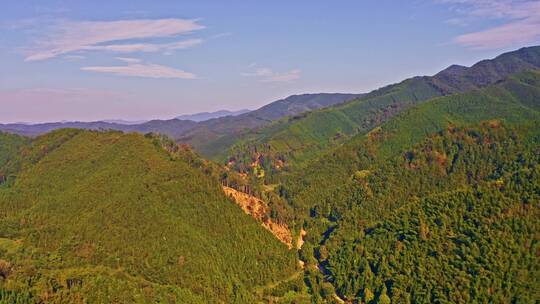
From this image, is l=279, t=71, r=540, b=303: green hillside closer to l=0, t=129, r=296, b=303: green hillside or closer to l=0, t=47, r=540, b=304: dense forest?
l=0, t=47, r=540, b=304: dense forest

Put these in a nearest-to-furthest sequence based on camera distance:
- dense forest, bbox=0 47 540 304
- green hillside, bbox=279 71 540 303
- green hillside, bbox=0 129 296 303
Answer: green hillside, bbox=0 129 296 303
dense forest, bbox=0 47 540 304
green hillside, bbox=279 71 540 303

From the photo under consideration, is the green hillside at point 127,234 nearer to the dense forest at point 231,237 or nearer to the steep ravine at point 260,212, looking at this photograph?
the dense forest at point 231,237

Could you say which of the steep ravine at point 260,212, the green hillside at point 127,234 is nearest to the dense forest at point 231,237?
the green hillside at point 127,234

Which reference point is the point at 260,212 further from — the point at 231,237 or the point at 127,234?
the point at 127,234

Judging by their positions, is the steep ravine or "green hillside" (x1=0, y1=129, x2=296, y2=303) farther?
the steep ravine

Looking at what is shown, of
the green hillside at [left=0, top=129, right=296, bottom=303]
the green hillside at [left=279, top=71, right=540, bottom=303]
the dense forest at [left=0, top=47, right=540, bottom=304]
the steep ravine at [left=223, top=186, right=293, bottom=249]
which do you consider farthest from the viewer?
the steep ravine at [left=223, top=186, right=293, bottom=249]

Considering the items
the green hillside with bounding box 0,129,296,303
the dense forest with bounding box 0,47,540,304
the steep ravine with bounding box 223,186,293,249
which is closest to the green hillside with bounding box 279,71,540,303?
→ the dense forest with bounding box 0,47,540,304

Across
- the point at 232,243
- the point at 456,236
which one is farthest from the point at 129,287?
the point at 456,236

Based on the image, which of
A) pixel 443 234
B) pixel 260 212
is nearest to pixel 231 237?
pixel 260 212

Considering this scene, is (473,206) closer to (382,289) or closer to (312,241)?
(382,289)
